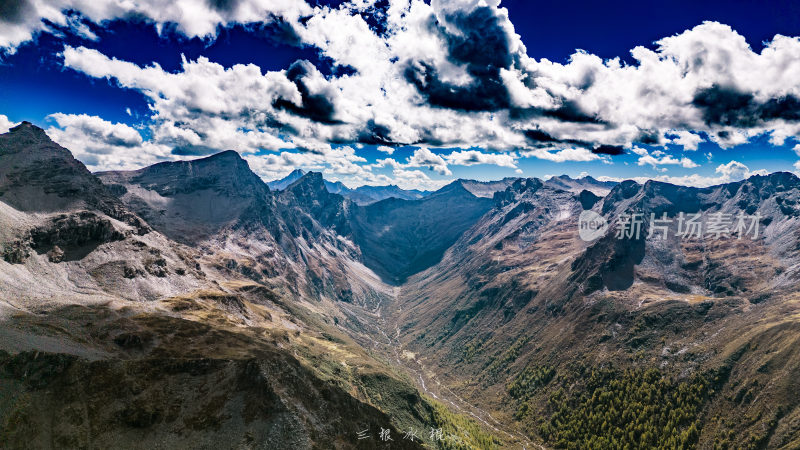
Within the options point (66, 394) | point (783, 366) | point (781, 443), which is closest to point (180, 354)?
point (66, 394)

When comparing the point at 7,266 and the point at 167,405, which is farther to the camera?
the point at 7,266

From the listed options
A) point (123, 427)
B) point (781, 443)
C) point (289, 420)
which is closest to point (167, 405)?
point (123, 427)

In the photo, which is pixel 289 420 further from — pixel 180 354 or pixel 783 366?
pixel 783 366

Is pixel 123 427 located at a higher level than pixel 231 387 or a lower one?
lower

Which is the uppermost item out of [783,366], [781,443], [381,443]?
[783,366]

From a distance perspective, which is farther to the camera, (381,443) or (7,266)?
(7,266)

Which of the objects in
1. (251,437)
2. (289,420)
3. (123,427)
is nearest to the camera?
(123,427)

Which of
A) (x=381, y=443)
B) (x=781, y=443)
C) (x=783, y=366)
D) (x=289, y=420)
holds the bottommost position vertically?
(x=381, y=443)

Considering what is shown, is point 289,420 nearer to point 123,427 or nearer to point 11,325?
point 123,427

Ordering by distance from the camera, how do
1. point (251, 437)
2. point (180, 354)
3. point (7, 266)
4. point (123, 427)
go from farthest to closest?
point (7, 266), point (180, 354), point (251, 437), point (123, 427)
